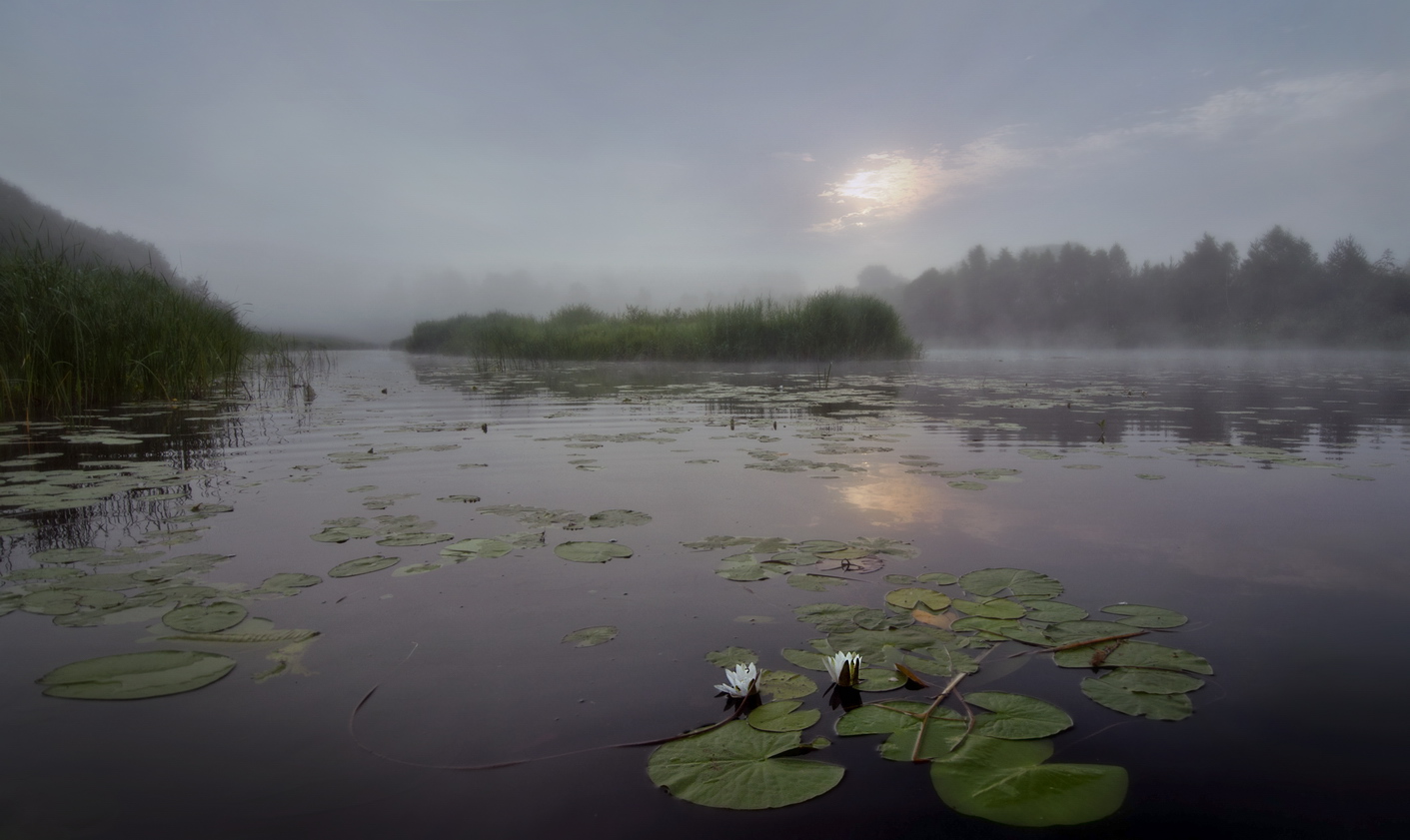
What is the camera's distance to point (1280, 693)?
140 centimetres

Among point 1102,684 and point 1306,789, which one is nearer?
point 1306,789

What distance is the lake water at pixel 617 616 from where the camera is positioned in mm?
1097

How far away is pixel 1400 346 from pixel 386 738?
51.3 meters

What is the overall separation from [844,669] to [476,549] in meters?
1.45

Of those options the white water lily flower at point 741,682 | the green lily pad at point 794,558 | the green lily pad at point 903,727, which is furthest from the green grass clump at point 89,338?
the green lily pad at point 903,727

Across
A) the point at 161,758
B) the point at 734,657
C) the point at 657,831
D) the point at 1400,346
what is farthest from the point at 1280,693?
the point at 1400,346

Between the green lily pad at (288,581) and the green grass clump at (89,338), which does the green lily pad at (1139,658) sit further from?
the green grass clump at (89,338)

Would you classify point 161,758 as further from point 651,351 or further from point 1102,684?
point 651,351

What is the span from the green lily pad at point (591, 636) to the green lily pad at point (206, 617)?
2.97 feet

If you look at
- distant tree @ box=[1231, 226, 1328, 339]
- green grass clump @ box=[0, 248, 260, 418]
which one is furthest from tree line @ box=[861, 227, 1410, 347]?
green grass clump @ box=[0, 248, 260, 418]

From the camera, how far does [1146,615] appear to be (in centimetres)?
177

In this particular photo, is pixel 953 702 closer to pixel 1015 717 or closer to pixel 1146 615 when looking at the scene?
pixel 1015 717

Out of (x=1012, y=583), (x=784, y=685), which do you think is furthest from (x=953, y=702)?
(x=1012, y=583)

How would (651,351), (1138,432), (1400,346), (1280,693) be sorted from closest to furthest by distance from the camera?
1. (1280,693)
2. (1138,432)
3. (651,351)
4. (1400,346)
